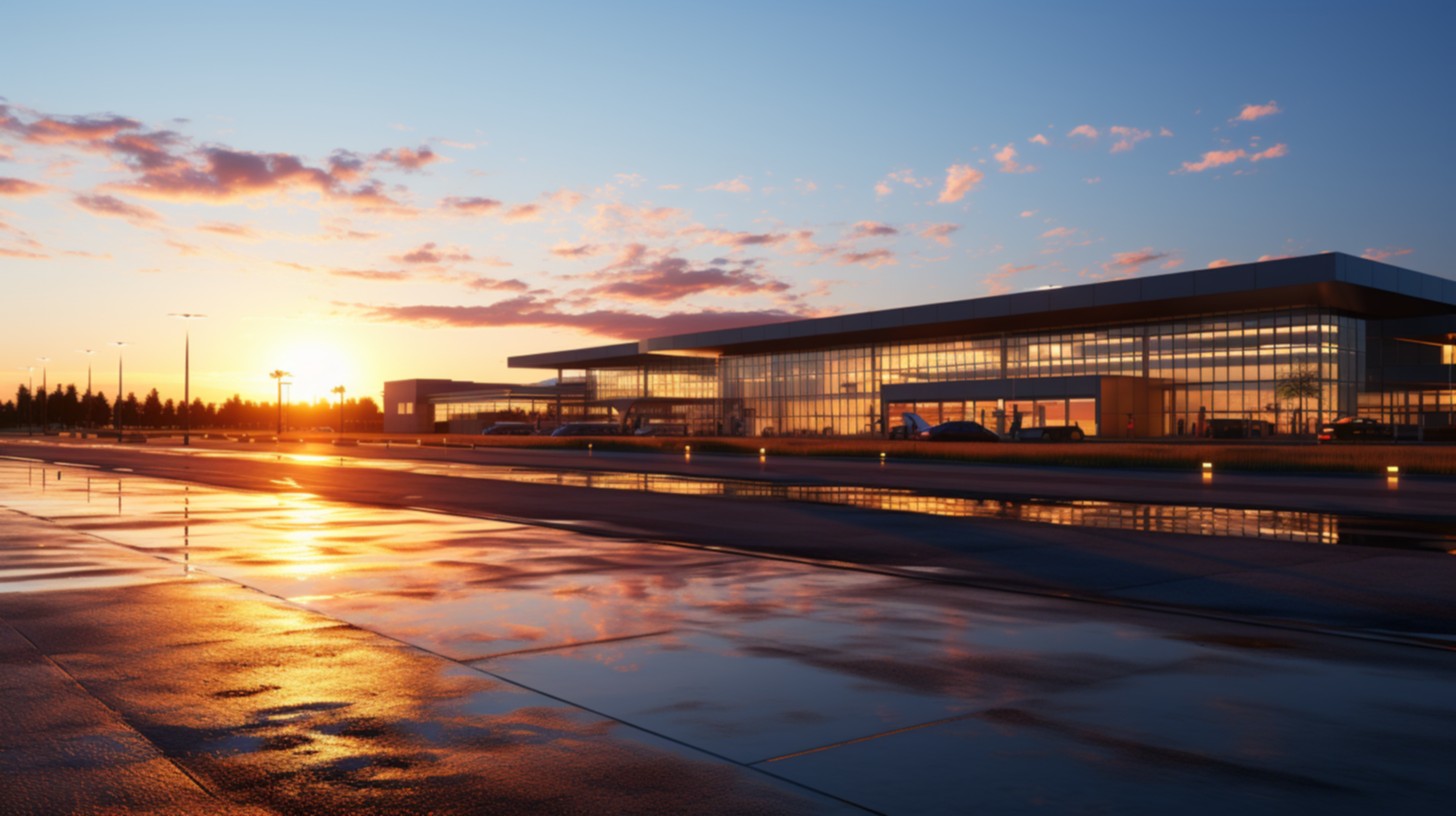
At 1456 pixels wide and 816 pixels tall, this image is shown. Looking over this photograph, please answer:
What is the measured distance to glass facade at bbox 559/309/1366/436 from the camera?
69.0 m

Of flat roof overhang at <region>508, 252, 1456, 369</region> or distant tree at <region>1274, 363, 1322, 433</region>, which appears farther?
distant tree at <region>1274, 363, 1322, 433</region>

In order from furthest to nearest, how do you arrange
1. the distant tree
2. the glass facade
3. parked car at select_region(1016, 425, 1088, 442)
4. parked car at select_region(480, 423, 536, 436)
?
parked car at select_region(480, 423, 536, 436), the glass facade, parked car at select_region(1016, 425, 1088, 442), the distant tree

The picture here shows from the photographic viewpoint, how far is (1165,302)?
68.4 meters

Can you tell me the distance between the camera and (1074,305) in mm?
70938

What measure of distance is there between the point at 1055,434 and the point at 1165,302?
11008 millimetres

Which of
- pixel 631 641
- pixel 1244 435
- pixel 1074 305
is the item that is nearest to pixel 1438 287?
pixel 1244 435

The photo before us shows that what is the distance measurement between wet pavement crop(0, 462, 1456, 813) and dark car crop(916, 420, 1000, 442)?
180ft

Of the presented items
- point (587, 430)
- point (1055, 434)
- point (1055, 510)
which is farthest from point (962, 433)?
point (587, 430)

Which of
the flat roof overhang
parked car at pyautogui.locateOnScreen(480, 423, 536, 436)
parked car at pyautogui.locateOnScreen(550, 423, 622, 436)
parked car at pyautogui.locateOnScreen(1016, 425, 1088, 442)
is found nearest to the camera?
the flat roof overhang

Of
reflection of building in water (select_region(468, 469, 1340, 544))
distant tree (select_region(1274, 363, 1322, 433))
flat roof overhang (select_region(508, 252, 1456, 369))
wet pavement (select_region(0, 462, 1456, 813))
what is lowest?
reflection of building in water (select_region(468, 469, 1340, 544))

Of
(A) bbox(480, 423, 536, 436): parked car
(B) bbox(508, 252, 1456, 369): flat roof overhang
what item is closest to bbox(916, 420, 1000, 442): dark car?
(B) bbox(508, 252, 1456, 369): flat roof overhang

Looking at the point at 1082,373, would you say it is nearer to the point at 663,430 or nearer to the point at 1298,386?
the point at 1298,386

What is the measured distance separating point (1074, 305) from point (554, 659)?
6789cm

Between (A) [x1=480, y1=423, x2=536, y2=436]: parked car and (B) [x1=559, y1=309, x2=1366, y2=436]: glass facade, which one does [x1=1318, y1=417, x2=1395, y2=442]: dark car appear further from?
(A) [x1=480, y1=423, x2=536, y2=436]: parked car
